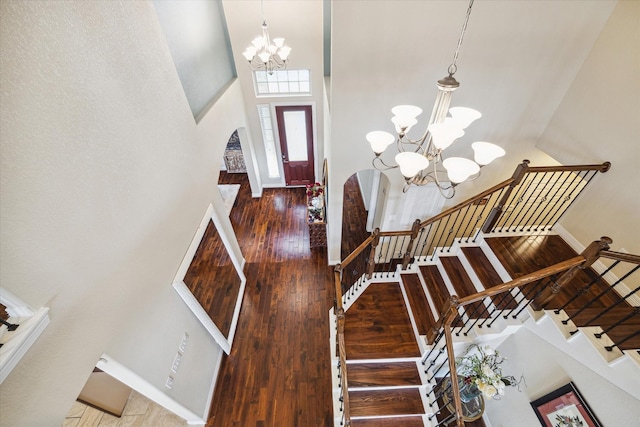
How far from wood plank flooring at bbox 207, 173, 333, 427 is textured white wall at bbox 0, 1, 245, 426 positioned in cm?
148

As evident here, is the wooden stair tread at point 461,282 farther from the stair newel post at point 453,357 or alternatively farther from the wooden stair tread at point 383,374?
the wooden stair tread at point 383,374

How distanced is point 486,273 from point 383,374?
6.10 feet

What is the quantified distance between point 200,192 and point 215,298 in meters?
1.52

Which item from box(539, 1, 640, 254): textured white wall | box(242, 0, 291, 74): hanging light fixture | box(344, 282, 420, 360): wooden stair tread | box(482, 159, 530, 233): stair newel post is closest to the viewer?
box(539, 1, 640, 254): textured white wall

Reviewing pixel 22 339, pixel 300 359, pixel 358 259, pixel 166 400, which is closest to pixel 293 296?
pixel 300 359

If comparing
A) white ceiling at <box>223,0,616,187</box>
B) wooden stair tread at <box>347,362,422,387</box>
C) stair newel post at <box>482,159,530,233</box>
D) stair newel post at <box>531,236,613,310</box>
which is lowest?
wooden stair tread at <box>347,362,422,387</box>

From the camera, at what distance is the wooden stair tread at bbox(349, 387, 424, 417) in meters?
3.12

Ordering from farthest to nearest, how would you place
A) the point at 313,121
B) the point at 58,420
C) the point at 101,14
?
the point at 313,121, the point at 101,14, the point at 58,420

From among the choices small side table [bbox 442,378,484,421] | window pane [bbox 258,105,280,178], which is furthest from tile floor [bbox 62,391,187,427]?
window pane [bbox 258,105,280,178]

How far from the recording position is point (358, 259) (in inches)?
202

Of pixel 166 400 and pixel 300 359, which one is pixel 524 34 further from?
pixel 166 400

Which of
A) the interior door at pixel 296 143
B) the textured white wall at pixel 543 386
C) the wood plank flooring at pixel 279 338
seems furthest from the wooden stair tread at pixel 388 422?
the interior door at pixel 296 143

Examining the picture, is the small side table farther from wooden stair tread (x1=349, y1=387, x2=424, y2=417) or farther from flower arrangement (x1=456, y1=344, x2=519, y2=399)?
wooden stair tread (x1=349, y1=387, x2=424, y2=417)

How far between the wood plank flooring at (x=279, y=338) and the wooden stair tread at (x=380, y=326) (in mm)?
831
